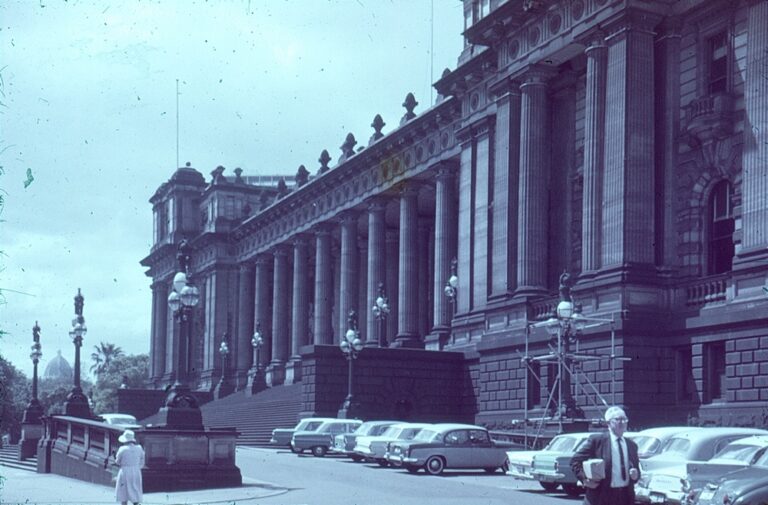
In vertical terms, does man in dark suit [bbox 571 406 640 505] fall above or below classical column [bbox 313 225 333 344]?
below

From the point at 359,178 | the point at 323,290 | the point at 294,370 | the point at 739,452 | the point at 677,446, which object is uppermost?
the point at 359,178

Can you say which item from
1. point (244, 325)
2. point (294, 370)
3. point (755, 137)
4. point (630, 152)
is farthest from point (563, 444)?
point (244, 325)

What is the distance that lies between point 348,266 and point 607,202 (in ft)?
126

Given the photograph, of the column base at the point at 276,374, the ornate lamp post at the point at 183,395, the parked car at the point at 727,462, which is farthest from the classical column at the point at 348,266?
the parked car at the point at 727,462

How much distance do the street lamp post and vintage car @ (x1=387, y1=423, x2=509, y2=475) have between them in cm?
5345

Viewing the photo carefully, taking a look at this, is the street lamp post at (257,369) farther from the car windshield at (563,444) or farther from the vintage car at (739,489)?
the vintage car at (739,489)

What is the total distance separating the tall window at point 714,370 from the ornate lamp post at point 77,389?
75.7 feet

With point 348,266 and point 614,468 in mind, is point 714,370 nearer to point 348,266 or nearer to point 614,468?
point 614,468

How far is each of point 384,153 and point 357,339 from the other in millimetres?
23670

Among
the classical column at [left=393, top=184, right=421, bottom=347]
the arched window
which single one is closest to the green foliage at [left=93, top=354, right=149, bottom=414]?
the classical column at [left=393, top=184, right=421, bottom=347]

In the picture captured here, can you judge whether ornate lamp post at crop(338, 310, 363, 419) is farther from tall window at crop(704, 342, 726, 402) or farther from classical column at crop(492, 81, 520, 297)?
tall window at crop(704, 342, 726, 402)

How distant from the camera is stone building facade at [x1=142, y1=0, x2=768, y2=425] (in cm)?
3938

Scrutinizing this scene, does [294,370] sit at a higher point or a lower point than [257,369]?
higher

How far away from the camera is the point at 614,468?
42.0ft
